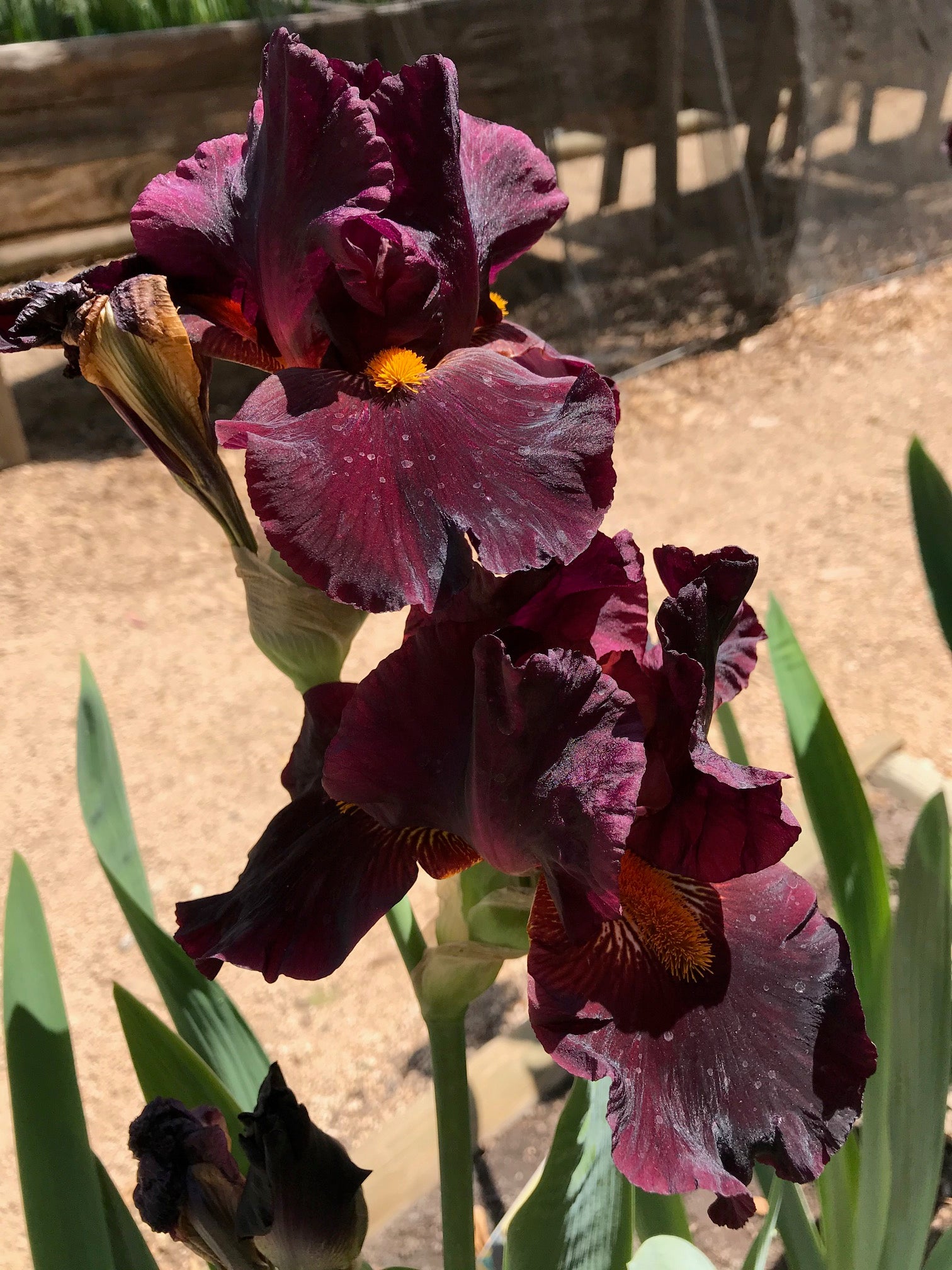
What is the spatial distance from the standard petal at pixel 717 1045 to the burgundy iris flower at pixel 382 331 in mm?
190

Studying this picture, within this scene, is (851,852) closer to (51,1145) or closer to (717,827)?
(717,827)

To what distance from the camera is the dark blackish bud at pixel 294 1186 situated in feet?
1.77

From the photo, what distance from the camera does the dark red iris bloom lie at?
47 centimetres

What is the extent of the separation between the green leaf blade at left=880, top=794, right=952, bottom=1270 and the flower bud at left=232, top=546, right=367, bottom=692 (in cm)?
45

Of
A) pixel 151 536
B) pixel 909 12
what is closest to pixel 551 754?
pixel 151 536

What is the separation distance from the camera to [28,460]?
124 inches

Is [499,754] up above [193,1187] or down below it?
above

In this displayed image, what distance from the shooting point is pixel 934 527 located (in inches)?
40.5

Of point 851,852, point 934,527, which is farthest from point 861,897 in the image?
point 934,527

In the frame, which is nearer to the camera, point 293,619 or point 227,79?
point 293,619

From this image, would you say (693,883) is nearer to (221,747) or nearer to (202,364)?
(202,364)

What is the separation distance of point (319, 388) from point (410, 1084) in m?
1.31

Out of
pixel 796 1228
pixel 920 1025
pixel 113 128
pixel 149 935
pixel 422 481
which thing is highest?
pixel 422 481

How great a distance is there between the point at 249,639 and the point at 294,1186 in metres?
2.02
